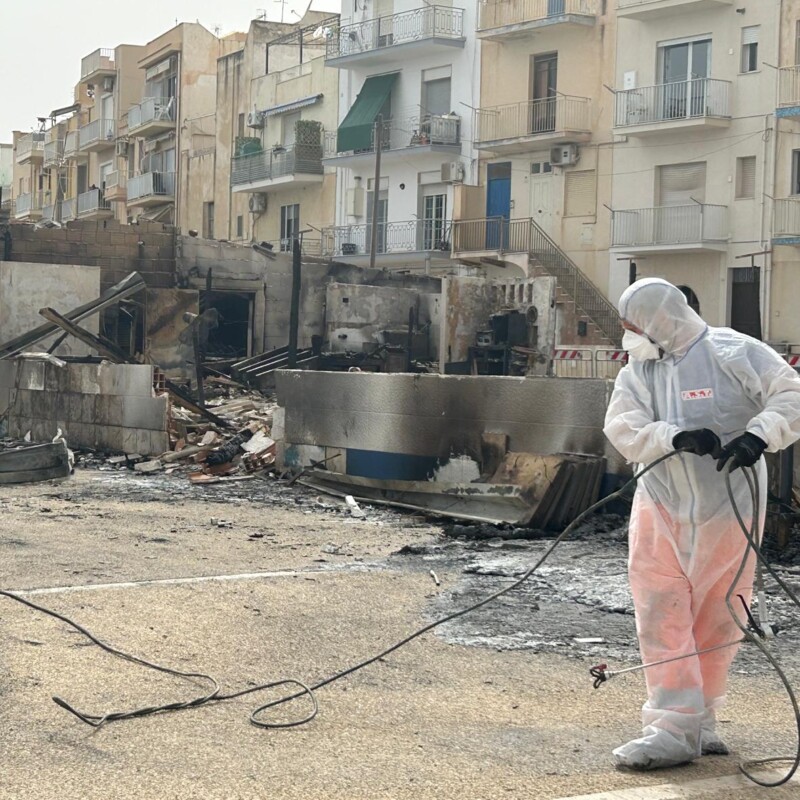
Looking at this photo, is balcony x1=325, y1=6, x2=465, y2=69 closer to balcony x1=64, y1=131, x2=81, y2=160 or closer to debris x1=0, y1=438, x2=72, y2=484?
balcony x1=64, y1=131, x2=81, y2=160

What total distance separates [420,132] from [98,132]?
27276 millimetres

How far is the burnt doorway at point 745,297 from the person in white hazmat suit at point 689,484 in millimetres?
28280

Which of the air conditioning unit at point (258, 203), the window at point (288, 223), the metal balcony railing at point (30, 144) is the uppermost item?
the metal balcony railing at point (30, 144)

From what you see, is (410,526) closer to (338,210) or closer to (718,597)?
(718,597)

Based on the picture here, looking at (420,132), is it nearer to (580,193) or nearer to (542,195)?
(542,195)

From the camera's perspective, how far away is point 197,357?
928 inches

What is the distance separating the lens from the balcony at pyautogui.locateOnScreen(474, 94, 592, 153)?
37.4 meters

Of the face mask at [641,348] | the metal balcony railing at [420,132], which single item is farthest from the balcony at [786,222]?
the face mask at [641,348]

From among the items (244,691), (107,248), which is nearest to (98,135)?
(107,248)

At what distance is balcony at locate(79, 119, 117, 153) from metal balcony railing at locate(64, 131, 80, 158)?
119 centimetres

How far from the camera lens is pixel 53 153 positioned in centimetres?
7262

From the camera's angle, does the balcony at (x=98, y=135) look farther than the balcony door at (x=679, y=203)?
Yes

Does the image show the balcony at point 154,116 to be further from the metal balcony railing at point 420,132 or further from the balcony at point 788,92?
the balcony at point 788,92

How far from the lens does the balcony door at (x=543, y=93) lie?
38344 mm
